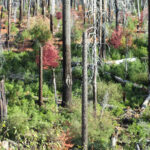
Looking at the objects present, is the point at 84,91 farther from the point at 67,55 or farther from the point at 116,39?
the point at 116,39

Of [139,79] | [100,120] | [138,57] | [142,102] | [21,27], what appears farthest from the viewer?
[21,27]

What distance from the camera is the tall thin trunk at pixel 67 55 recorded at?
42.8 feet

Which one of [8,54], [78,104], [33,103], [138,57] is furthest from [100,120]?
[8,54]

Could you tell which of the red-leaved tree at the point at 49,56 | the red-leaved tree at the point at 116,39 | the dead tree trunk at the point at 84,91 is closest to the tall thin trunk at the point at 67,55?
the red-leaved tree at the point at 49,56

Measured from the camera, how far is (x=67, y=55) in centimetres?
1349

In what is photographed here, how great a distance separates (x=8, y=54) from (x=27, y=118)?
9.42 meters

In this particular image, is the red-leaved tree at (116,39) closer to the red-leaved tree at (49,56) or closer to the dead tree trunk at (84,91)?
the red-leaved tree at (49,56)

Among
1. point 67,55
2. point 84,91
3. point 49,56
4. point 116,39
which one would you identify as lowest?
point 84,91

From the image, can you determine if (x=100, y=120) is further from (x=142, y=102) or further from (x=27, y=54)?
(x=27, y=54)

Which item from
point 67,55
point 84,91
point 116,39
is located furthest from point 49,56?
point 84,91

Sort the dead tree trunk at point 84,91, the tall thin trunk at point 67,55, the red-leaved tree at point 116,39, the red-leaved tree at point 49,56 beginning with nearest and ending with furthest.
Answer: the dead tree trunk at point 84,91 < the tall thin trunk at point 67,55 < the red-leaved tree at point 49,56 < the red-leaved tree at point 116,39

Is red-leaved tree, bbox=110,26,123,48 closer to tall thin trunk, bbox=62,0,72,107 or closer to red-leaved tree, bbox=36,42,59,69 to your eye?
red-leaved tree, bbox=36,42,59,69

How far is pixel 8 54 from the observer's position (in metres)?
20.4

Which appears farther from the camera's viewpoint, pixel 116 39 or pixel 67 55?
pixel 116 39
